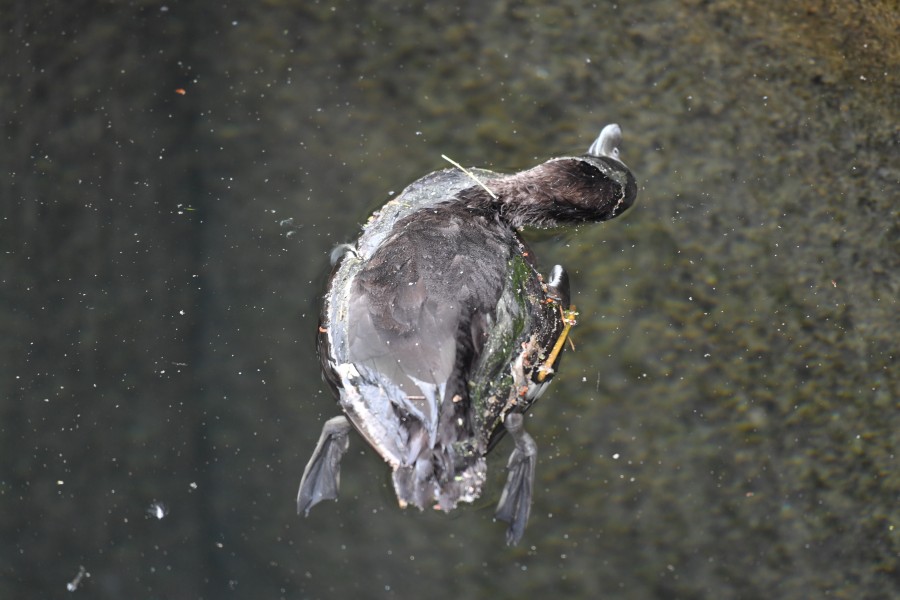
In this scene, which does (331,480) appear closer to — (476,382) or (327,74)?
(476,382)

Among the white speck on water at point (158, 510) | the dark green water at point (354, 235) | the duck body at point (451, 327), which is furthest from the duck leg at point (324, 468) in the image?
the white speck on water at point (158, 510)

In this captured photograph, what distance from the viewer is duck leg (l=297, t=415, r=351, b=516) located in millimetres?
3143

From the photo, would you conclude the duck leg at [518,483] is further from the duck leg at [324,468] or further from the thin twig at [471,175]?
the thin twig at [471,175]

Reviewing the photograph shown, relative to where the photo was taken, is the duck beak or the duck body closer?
the duck body

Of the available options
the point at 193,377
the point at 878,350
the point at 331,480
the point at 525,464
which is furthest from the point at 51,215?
the point at 878,350

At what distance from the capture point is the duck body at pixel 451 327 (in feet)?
8.76

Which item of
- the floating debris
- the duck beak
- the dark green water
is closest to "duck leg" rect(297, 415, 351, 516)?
the dark green water

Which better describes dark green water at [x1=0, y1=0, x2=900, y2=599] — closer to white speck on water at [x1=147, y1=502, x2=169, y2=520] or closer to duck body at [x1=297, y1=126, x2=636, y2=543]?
white speck on water at [x1=147, y1=502, x2=169, y2=520]

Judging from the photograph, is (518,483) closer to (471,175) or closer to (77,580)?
(471,175)

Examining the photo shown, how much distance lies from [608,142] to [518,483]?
149 centimetres

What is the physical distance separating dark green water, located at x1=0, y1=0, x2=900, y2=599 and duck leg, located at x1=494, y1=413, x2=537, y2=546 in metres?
0.13

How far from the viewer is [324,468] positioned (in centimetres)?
316

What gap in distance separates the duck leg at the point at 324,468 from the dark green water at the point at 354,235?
0.13 metres

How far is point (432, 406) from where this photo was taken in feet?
8.64
